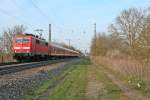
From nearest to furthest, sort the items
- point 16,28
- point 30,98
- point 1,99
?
point 1,99 → point 30,98 → point 16,28

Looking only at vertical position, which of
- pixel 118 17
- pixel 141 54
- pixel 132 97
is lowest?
pixel 132 97

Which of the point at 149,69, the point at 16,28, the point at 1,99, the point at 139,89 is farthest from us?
the point at 16,28

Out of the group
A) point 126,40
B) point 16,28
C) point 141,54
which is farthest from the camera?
point 16,28

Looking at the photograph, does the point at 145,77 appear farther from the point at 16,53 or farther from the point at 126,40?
the point at 126,40

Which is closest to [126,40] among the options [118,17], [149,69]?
[118,17]

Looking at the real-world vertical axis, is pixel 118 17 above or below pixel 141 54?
above

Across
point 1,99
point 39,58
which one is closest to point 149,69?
point 1,99

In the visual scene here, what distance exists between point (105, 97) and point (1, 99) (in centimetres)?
431

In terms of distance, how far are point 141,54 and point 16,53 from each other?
85.8 ft

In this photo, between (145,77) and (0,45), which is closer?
(145,77)

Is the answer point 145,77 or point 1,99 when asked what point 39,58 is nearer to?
point 145,77

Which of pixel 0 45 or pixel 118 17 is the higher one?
pixel 118 17

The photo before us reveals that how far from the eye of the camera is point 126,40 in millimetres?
54812

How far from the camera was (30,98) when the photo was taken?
13297 millimetres
